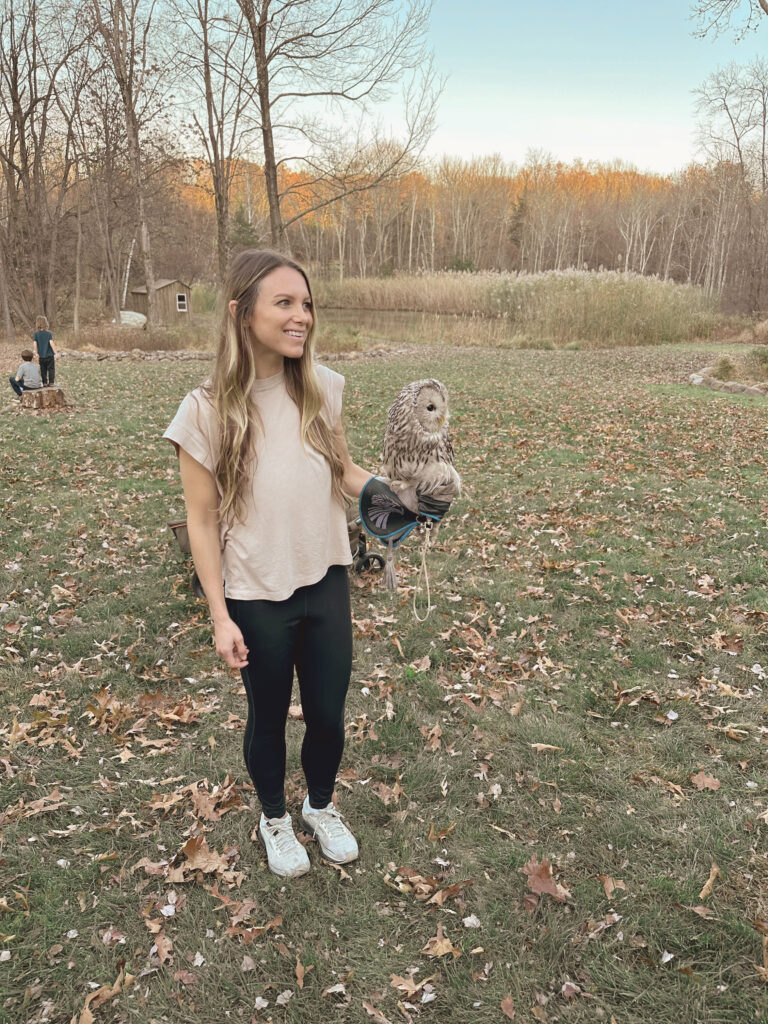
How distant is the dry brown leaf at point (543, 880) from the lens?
267 cm

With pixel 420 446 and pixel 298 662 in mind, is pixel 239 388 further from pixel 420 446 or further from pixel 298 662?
pixel 298 662

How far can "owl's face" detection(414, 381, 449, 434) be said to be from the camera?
2143mm

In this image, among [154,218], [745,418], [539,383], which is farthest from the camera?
[154,218]

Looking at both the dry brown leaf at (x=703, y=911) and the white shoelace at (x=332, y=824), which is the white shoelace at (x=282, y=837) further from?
the dry brown leaf at (x=703, y=911)

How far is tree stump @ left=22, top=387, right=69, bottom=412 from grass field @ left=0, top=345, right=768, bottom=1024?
542 centimetres

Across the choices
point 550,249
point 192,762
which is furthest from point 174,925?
point 550,249

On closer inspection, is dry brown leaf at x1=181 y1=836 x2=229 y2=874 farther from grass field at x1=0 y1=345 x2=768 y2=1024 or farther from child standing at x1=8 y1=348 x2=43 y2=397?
child standing at x1=8 y1=348 x2=43 y2=397

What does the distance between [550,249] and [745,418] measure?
57.5 metres

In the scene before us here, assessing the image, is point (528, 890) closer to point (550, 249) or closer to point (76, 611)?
point (76, 611)

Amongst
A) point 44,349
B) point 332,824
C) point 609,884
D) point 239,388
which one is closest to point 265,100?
point 44,349

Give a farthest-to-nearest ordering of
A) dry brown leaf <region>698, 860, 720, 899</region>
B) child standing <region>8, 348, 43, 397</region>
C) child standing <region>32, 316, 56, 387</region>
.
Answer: child standing <region>32, 316, 56, 387</region> → child standing <region>8, 348, 43, 397</region> → dry brown leaf <region>698, 860, 720, 899</region>

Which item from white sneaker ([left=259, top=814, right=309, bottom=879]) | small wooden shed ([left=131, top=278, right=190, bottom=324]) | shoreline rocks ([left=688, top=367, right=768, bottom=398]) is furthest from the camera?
A: small wooden shed ([left=131, top=278, right=190, bottom=324])

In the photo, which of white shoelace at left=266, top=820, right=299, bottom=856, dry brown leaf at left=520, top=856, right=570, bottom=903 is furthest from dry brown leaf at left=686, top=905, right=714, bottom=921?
white shoelace at left=266, top=820, right=299, bottom=856

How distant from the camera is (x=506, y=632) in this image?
481 centimetres
